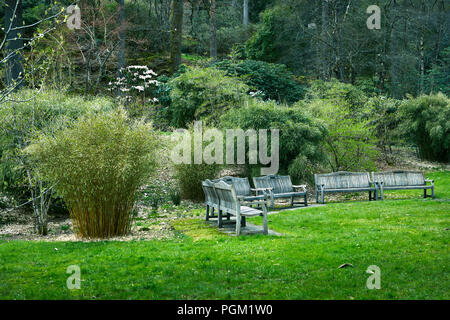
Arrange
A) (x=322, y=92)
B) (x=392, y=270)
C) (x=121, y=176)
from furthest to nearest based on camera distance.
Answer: (x=322, y=92) < (x=121, y=176) < (x=392, y=270)

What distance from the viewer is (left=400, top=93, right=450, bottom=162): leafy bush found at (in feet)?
60.3

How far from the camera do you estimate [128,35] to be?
1083 inches

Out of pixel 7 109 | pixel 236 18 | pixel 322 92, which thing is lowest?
pixel 7 109

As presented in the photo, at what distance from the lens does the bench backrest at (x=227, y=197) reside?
25.5 ft

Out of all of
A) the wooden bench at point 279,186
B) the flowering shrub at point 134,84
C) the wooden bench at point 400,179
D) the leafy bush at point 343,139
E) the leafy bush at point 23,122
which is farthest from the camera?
the flowering shrub at point 134,84

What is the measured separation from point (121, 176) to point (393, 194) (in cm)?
851

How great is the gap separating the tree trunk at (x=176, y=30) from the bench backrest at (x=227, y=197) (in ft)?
48.3

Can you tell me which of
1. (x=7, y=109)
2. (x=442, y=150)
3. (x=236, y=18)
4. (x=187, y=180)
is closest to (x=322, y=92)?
(x=442, y=150)

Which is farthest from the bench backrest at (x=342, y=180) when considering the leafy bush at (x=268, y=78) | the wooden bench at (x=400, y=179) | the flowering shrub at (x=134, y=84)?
the leafy bush at (x=268, y=78)

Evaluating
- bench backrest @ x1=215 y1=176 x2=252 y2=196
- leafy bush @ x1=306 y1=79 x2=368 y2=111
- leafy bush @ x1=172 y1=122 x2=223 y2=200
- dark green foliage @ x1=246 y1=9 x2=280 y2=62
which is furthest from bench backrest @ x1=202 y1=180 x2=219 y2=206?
dark green foliage @ x1=246 y1=9 x2=280 y2=62

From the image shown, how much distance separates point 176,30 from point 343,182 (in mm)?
13293

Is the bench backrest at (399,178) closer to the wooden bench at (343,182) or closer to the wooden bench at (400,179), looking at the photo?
the wooden bench at (400,179)

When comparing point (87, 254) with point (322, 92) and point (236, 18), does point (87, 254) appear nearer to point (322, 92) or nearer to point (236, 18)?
point (322, 92)

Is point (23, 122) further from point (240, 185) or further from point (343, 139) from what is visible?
point (343, 139)
